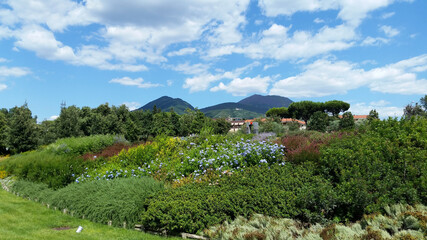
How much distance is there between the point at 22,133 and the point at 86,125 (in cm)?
1019

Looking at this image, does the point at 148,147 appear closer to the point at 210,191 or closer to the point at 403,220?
the point at 210,191

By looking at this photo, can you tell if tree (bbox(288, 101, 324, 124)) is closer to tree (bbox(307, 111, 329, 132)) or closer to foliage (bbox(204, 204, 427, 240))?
tree (bbox(307, 111, 329, 132))

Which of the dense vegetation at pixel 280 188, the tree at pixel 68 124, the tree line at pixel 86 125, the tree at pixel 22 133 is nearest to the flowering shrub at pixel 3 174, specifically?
the dense vegetation at pixel 280 188

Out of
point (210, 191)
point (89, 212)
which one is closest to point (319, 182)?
point (210, 191)

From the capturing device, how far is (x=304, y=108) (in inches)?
2842

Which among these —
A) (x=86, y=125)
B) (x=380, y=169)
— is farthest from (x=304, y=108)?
(x=380, y=169)

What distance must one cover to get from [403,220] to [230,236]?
2.56 meters

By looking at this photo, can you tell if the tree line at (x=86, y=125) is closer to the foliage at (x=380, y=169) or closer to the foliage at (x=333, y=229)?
the foliage at (x=380, y=169)

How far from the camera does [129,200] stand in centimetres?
611

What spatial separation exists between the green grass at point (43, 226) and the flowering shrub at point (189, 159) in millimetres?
2018

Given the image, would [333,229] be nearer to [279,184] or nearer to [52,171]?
[279,184]

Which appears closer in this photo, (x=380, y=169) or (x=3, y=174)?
(x=380, y=169)

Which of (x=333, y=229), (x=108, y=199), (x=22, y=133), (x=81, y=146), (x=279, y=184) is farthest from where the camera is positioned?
(x=22, y=133)

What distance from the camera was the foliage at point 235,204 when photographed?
5.05m
